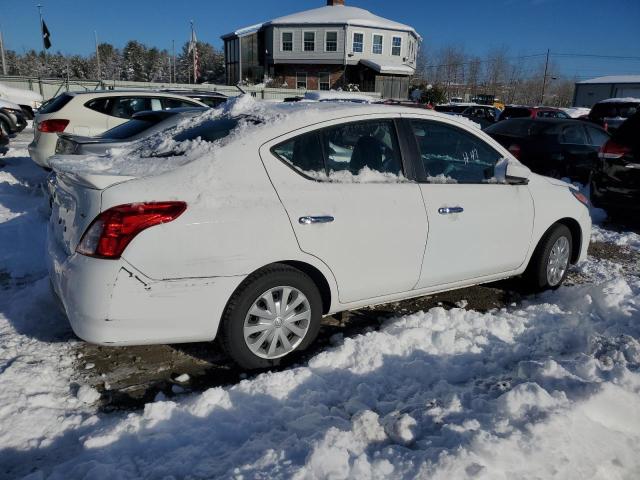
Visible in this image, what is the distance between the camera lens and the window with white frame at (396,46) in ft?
147

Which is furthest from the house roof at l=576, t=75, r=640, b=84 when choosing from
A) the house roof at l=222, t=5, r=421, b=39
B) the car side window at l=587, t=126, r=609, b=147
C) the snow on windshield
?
the snow on windshield

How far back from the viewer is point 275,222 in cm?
307

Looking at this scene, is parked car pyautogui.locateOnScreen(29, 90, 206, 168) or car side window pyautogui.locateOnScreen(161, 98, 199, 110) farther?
car side window pyautogui.locateOnScreen(161, 98, 199, 110)

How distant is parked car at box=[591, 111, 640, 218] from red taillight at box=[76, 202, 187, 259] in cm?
679

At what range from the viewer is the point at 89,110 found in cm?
882

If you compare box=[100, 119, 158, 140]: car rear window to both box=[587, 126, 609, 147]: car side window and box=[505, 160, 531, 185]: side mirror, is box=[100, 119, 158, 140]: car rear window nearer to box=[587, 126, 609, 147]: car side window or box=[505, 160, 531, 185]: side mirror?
box=[505, 160, 531, 185]: side mirror

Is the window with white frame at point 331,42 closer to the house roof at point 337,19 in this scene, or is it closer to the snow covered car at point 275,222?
the house roof at point 337,19

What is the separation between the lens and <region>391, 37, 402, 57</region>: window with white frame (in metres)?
44.9

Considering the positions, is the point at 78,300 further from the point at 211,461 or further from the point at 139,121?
the point at 139,121

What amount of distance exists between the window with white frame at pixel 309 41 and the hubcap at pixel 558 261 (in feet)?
139

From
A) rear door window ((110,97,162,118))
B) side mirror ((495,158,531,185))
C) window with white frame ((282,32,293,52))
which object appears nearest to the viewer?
side mirror ((495,158,531,185))

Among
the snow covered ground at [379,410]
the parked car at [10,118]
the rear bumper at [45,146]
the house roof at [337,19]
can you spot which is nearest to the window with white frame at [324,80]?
the house roof at [337,19]

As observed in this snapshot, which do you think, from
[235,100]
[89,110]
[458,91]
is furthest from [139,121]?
[458,91]

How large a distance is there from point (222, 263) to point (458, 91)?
7101cm
